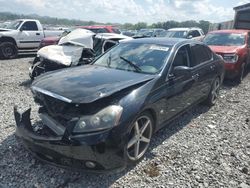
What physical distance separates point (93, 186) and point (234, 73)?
6657 millimetres

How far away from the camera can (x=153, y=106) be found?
11.8 ft

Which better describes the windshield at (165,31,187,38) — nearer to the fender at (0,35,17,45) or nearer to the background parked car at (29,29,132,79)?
the background parked car at (29,29,132,79)

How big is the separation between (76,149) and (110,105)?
25.3 inches

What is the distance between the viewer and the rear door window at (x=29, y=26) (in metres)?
13.8

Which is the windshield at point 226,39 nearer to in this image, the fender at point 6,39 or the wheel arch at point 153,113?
the wheel arch at point 153,113

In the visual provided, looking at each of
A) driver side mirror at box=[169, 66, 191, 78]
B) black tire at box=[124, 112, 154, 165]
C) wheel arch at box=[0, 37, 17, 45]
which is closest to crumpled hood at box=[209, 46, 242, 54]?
driver side mirror at box=[169, 66, 191, 78]

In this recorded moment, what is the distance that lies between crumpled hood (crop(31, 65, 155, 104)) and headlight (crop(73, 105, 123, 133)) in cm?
19

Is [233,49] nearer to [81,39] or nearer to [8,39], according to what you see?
[81,39]

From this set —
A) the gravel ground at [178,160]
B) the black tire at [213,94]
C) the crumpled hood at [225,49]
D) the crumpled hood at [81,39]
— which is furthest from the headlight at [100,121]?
the crumpled hood at [225,49]

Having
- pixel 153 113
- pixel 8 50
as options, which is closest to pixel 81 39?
pixel 153 113

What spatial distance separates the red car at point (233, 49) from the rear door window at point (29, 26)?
933 centimetres

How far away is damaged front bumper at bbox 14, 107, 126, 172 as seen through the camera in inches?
111

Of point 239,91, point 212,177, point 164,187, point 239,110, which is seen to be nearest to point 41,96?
point 164,187

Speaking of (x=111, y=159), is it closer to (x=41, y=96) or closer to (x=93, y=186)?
(x=93, y=186)
